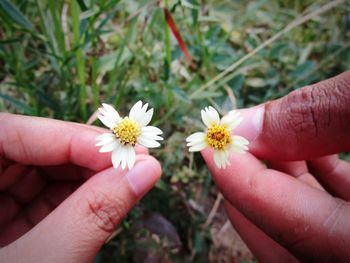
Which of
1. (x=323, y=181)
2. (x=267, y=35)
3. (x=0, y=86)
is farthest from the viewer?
(x=267, y=35)

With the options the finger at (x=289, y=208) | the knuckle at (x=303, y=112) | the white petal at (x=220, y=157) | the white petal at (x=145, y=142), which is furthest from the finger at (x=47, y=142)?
the knuckle at (x=303, y=112)

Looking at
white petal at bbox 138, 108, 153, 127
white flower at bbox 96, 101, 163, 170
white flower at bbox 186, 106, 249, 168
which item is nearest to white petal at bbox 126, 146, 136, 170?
white flower at bbox 96, 101, 163, 170

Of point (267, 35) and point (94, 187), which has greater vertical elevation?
point (94, 187)

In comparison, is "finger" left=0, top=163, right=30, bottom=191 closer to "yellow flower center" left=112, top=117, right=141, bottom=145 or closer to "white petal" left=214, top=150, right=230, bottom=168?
"yellow flower center" left=112, top=117, right=141, bottom=145

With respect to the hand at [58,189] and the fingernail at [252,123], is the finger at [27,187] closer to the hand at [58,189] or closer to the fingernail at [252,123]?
the hand at [58,189]

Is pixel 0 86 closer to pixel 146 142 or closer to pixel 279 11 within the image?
pixel 146 142

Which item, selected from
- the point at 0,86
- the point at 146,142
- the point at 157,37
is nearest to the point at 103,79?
the point at 157,37

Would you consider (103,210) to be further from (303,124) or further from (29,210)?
(303,124)
